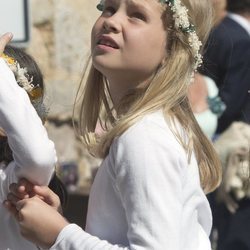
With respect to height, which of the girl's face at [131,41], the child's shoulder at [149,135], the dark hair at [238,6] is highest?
the girl's face at [131,41]

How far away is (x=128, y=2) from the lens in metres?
2.53

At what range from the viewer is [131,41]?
2.50 meters

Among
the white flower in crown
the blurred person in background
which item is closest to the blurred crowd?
the blurred person in background

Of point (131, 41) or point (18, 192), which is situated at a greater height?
point (131, 41)

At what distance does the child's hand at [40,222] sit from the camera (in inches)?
96.8

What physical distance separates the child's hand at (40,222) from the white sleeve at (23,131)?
3.4 inches

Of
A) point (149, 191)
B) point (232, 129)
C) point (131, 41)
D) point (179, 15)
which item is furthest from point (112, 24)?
point (232, 129)

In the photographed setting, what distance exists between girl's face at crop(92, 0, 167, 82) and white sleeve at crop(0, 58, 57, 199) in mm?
224

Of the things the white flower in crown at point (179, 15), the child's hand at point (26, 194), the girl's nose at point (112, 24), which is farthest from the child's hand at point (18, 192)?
the white flower in crown at point (179, 15)

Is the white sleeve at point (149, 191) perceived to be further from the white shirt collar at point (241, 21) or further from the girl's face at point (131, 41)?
the white shirt collar at point (241, 21)

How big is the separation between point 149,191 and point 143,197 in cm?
2

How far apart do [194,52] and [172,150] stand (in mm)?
354

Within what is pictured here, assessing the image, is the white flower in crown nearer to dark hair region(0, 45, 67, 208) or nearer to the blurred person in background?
dark hair region(0, 45, 67, 208)

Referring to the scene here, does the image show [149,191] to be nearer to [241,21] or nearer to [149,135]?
[149,135]
